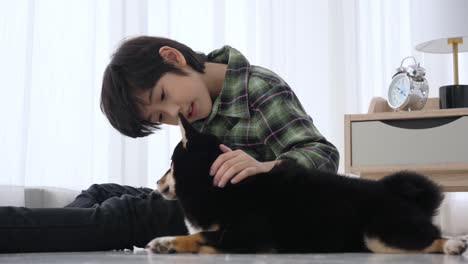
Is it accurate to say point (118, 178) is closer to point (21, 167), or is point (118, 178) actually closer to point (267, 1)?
point (21, 167)

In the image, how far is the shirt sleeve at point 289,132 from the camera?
1425 millimetres

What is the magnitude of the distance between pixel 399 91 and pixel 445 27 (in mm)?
286

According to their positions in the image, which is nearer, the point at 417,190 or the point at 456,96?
the point at 417,190

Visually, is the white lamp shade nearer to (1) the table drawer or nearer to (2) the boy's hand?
(1) the table drawer

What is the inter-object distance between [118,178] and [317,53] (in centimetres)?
122

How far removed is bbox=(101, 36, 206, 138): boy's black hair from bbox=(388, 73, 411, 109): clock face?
1053 millimetres

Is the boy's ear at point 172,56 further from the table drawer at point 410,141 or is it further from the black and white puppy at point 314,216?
the table drawer at point 410,141

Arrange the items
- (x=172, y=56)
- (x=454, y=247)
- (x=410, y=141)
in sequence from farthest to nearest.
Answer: (x=410, y=141) < (x=172, y=56) < (x=454, y=247)

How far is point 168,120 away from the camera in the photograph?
1611 mm

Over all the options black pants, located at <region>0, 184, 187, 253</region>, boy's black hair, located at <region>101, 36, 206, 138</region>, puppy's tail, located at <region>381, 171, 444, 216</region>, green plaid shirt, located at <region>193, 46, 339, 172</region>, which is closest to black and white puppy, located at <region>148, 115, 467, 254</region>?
puppy's tail, located at <region>381, 171, 444, 216</region>

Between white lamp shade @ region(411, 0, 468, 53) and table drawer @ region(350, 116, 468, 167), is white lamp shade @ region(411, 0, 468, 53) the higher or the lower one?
the higher one

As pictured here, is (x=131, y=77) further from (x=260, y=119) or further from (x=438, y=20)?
(x=438, y=20)

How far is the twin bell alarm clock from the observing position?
7.91 ft

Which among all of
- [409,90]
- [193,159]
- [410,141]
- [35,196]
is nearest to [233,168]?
[193,159]
